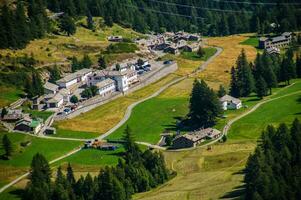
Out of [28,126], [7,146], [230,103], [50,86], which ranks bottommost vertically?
[230,103]

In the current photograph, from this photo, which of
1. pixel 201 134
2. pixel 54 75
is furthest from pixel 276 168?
pixel 54 75

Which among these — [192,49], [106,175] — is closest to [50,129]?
[106,175]

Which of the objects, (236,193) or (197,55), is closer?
(236,193)

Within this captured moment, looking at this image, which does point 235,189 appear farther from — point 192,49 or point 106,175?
point 192,49

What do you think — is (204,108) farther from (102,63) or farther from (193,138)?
(102,63)

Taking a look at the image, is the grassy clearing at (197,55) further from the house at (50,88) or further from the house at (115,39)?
the house at (50,88)

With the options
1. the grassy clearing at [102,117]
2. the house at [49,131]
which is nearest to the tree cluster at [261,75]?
the grassy clearing at [102,117]
